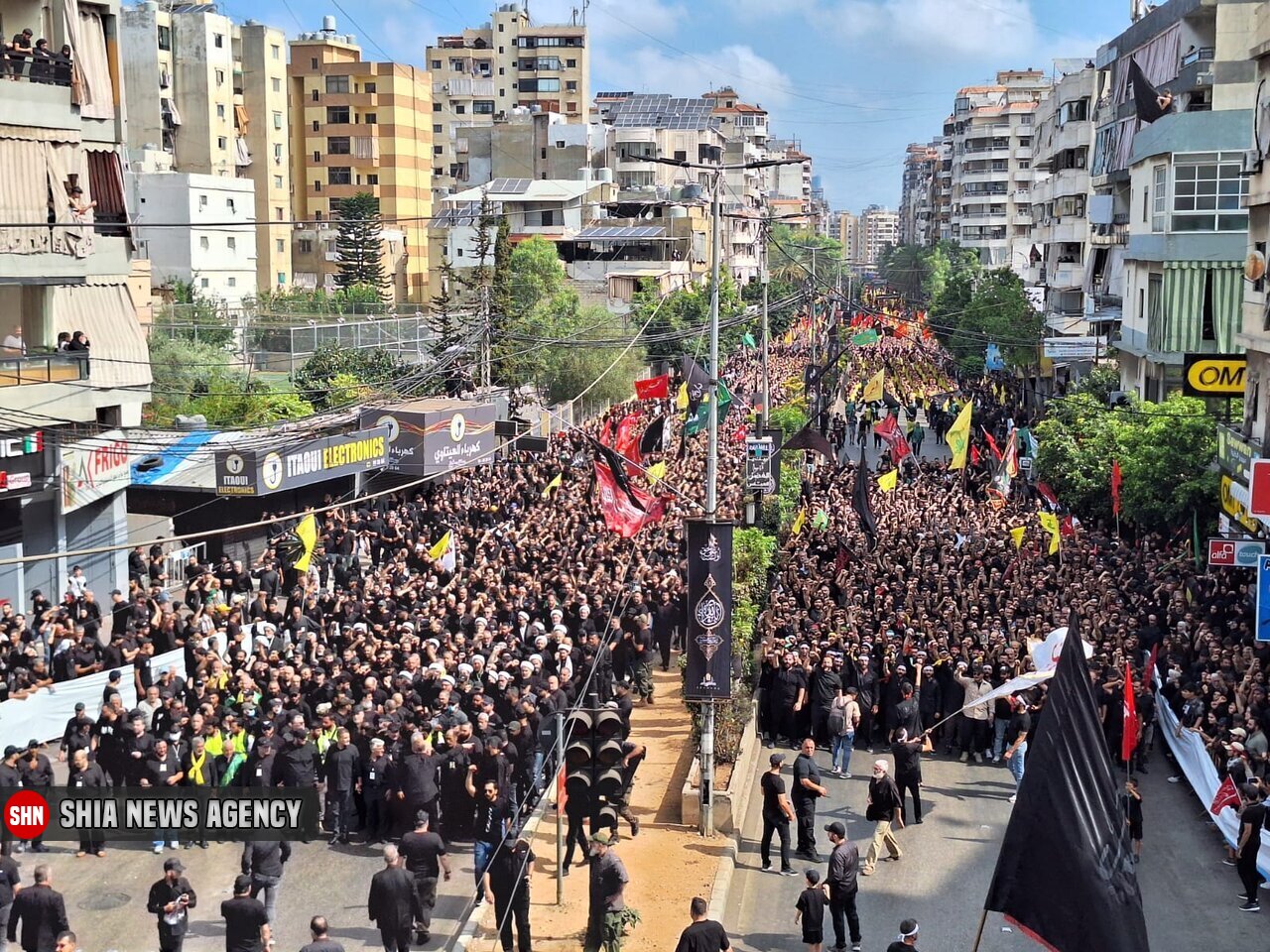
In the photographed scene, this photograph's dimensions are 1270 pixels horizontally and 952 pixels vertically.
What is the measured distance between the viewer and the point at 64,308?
84.9ft

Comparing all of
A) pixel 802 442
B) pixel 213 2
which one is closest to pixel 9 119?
pixel 802 442

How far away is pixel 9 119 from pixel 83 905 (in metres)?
14.3

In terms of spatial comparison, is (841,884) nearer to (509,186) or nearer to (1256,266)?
(1256,266)

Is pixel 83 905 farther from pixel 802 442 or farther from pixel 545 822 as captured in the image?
pixel 802 442

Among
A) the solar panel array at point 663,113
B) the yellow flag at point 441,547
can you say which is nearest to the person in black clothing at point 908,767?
the yellow flag at point 441,547

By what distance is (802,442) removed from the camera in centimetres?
2802

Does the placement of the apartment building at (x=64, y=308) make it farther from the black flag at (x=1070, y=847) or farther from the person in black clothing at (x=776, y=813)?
the black flag at (x=1070, y=847)

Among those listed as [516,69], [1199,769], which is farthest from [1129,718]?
[516,69]

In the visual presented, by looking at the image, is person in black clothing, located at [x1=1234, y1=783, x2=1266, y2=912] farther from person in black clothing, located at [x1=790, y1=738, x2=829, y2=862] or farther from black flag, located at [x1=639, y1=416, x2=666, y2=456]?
black flag, located at [x1=639, y1=416, x2=666, y2=456]

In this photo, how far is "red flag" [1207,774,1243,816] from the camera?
594 inches

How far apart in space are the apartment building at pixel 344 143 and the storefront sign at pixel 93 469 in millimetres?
57517

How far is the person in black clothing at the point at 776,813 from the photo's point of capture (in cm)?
1503

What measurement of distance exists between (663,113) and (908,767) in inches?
4394

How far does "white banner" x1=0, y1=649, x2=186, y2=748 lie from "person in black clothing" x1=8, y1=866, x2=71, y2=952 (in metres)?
5.46
